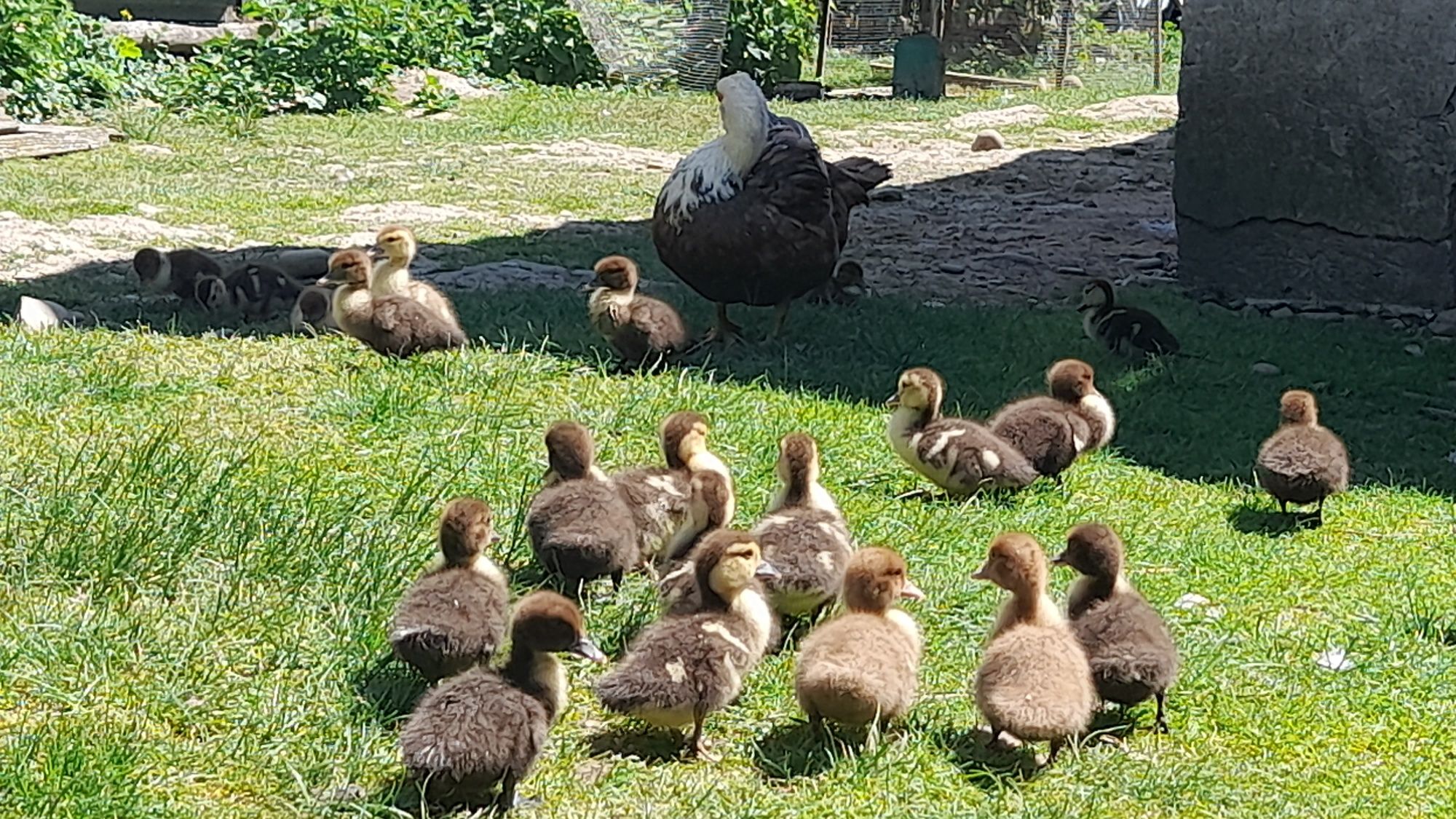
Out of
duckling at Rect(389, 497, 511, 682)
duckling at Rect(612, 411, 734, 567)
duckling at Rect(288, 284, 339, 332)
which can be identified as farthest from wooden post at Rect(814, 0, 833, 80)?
duckling at Rect(389, 497, 511, 682)

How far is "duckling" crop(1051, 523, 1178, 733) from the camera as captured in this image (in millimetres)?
4828

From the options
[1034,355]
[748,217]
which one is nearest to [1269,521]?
[1034,355]

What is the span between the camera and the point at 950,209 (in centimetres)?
1420

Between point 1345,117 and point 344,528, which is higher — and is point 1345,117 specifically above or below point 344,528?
above

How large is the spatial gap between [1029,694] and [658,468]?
198 cm

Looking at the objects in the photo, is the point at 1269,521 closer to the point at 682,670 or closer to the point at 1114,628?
the point at 1114,628

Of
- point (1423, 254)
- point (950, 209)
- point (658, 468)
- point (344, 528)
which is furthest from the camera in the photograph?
point (950, 209)

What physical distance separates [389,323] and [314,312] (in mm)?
1005

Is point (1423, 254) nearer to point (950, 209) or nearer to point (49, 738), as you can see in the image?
point (950, 209)

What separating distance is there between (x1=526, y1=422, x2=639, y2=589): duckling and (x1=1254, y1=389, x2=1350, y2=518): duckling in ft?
8.88

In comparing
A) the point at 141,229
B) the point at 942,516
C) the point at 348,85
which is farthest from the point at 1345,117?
the point at 348,85

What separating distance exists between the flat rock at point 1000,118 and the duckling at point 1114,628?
15094mm

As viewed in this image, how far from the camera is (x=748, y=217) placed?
29.7 feet

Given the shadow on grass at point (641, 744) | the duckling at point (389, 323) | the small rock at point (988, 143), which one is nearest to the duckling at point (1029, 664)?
the shadow on grass at point (641, 744)
